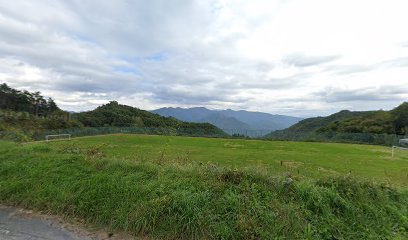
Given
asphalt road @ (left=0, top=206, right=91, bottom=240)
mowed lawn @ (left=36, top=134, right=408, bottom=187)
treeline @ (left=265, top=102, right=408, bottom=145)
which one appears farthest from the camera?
treeline @ (left=265, top=102, right=408, bottom=145)

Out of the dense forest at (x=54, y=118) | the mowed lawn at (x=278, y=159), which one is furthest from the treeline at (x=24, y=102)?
the mowed lawn at (x=278, y=159)

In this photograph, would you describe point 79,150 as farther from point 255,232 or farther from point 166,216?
point 255,232

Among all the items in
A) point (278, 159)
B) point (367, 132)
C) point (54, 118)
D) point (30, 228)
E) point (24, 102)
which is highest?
point (24, 102)

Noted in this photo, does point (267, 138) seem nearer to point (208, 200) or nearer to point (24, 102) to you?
point (208, 200)

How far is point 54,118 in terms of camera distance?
61.1 metres

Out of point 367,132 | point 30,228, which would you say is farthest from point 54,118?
point 30,228

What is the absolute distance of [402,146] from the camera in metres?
30.7

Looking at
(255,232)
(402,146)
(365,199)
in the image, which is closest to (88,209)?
(255,232)

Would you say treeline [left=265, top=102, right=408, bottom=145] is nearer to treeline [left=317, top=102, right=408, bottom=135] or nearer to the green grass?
treeline [left=317, top=102, right=408, bottom=135]

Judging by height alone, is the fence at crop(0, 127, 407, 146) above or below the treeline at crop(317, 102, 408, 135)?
below

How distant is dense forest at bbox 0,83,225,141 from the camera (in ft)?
178

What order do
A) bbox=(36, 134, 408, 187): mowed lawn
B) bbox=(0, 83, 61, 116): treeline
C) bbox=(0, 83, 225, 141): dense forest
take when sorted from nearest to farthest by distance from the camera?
bbox=(36, 134, 408, 187): mowed lawn < bbox=(0, 83, 225, 141): dense forest < bbox=(0, 83, 61, 116): treeline

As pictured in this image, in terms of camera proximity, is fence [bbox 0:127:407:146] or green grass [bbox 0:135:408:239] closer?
green grass [bbox 0:135:408:239]

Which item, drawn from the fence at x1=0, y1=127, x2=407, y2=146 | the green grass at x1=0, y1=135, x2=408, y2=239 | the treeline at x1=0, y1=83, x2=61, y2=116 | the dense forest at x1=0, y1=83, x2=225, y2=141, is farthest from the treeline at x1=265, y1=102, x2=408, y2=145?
the treeline at x1=0, y1=83, x2=61, y2=116
